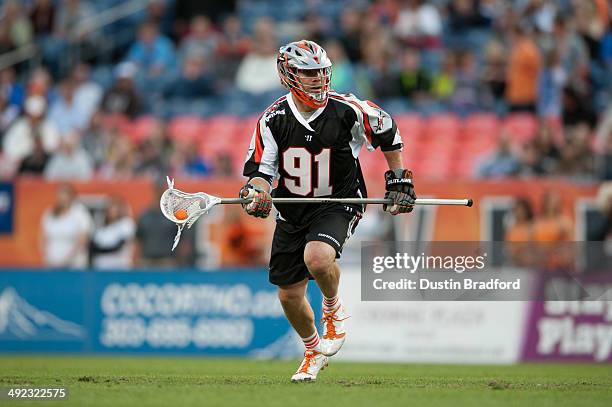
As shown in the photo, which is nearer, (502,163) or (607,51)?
(502,163)

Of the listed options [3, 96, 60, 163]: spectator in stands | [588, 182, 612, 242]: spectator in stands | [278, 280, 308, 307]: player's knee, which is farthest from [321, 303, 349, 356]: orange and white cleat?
[3, 96, 60, 163]: spectator in stands

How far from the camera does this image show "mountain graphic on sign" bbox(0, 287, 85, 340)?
17391 millimetres

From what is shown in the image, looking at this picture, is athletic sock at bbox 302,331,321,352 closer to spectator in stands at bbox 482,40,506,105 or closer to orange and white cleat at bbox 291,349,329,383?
orange and white cleat at bbox 291,349,329,383

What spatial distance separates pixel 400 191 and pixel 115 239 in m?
8.08

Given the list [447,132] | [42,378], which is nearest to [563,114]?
[447,132]

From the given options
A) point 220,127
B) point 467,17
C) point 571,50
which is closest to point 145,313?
point 220,127

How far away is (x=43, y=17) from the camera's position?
24.2m

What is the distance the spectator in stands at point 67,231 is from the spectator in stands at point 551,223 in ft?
21.3

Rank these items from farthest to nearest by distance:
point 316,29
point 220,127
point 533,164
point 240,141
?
point 220,127
point 316,29
point 240,141
point 533,164

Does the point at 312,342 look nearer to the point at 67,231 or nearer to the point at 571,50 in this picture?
the point at 67,231

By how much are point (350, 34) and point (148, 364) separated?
8691 mm

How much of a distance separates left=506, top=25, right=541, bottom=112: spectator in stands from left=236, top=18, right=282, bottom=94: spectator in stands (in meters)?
3.85

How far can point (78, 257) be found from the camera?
18.5 metres

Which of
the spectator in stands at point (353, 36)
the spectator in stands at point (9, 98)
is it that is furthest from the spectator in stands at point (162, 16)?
the spectator in stands at point (353, 36)
